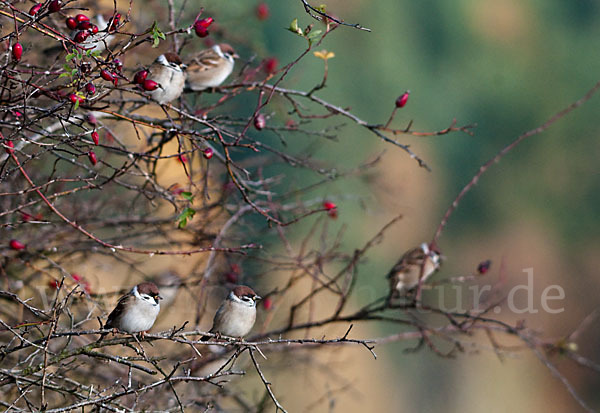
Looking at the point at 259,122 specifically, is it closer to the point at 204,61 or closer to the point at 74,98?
the point at 74,98

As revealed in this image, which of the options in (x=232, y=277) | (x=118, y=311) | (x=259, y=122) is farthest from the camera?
(x=232, y=277)

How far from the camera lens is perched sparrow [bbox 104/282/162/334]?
4.00 metres

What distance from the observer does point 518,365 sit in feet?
59.4

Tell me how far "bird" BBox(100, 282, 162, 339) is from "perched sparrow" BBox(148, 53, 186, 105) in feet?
3.45

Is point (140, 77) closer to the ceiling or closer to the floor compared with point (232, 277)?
closer to the ceiling

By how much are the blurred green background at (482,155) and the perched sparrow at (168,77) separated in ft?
36.0

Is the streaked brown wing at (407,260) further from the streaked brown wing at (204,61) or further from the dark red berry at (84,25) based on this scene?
the dark red berry at (84,25)

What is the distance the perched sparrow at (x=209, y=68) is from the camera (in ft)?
17.4

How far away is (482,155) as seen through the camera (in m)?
18.5

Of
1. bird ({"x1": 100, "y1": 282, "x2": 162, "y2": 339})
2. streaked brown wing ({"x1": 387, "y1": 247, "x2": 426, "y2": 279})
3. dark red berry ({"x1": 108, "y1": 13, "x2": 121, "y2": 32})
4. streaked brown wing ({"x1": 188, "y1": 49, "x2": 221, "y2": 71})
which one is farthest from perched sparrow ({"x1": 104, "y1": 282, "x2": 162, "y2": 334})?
streaked brown wing ({"x1": 387, "y1": 247, "x2": 426, "y2": 279})

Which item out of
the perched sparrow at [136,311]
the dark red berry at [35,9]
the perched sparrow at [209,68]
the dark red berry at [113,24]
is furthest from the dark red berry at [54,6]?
the perched sparrow at [209,68]

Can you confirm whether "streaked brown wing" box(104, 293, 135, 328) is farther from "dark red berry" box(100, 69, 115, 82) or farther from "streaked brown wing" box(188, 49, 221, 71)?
"streaked brown wing" box(188, 49, 221, 71)

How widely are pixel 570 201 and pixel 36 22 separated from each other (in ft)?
59.7

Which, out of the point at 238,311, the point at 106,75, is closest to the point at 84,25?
the point at 106,75
